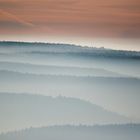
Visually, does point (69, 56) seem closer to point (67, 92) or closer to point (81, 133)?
point (67, 92)

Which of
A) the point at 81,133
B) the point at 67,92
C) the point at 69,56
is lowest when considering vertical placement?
the point at 81,133

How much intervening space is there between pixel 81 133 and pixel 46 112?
0.18 m

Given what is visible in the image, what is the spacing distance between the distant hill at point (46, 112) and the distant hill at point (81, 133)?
25 mm

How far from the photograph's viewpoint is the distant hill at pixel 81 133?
1472mm

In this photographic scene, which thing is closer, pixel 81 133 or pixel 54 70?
pixel 81 133

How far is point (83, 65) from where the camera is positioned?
161cm

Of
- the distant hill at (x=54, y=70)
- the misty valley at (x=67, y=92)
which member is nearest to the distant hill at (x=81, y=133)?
the misty valley at (x=67, y=92)

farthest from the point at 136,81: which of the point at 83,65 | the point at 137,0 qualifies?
the point at 137,0

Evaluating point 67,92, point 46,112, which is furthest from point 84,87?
point 46,112

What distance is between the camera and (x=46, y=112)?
1.52 metres

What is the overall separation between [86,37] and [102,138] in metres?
0.48

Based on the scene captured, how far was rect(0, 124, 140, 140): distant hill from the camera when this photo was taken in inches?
57.9

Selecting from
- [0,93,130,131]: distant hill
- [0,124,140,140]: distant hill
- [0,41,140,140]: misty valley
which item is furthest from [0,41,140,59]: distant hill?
[0,124,140,140]: distant hill

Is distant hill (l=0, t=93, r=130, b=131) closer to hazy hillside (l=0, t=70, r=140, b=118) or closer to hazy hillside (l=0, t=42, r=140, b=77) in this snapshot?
hazy hillside (l=0, t=70, r=140, b=118)
